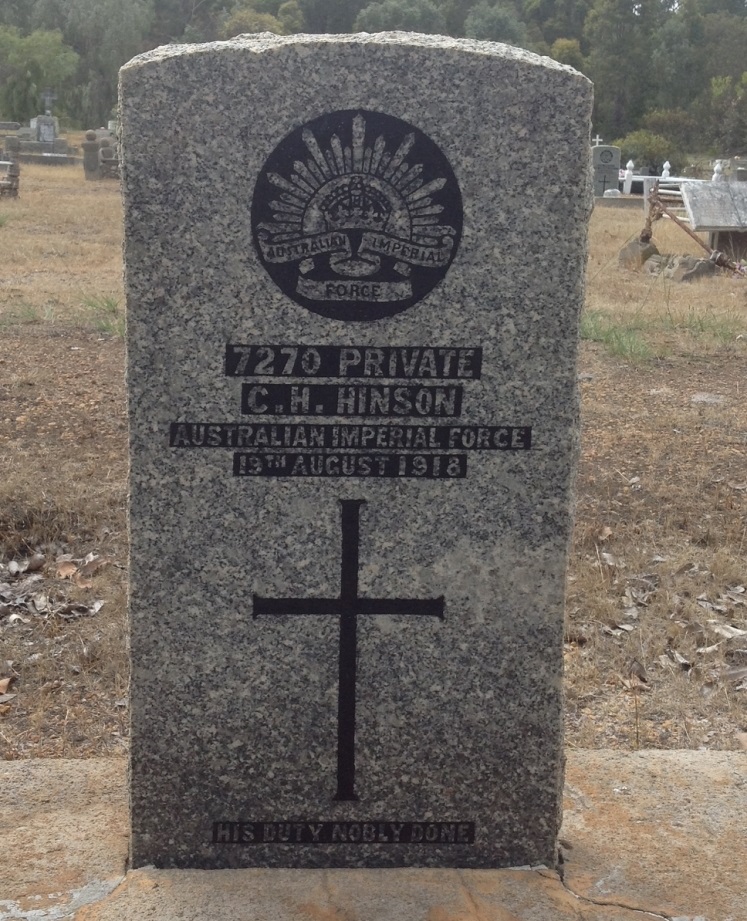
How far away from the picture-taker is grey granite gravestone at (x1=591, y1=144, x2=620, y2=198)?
27.6 meters

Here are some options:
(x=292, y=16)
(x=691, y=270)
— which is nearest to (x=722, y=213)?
(x=691, y=270)

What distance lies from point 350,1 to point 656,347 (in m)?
57.3

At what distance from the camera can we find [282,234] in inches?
85.4

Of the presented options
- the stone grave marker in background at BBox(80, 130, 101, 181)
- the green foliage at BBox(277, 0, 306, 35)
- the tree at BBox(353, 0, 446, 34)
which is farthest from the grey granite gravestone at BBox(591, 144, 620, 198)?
the green foliage at BBox(277, 0, 306, 35)

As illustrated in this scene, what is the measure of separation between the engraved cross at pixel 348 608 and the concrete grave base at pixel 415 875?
12.0 inches

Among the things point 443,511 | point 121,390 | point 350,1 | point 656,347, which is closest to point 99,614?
point 443,511

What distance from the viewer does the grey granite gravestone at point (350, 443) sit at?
7.01 ft

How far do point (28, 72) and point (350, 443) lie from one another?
49.9 metres

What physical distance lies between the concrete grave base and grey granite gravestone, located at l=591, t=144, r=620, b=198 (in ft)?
85.4

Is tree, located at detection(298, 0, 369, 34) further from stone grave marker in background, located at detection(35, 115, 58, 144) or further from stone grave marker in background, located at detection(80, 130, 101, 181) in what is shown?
stone grave marker in background, located at detection(80, 130, 101, 181)

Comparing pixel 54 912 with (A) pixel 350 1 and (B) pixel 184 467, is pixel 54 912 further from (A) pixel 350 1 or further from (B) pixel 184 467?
(A) pixel 350 1

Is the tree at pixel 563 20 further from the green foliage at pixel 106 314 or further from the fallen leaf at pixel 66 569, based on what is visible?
the fallen leaf at pixel 66 569

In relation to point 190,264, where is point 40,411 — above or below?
below

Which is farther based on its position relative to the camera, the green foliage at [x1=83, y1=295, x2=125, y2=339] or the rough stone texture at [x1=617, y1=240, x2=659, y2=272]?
the rough stone texture at [x1=617, y1=240, x2=659, y2=272]
